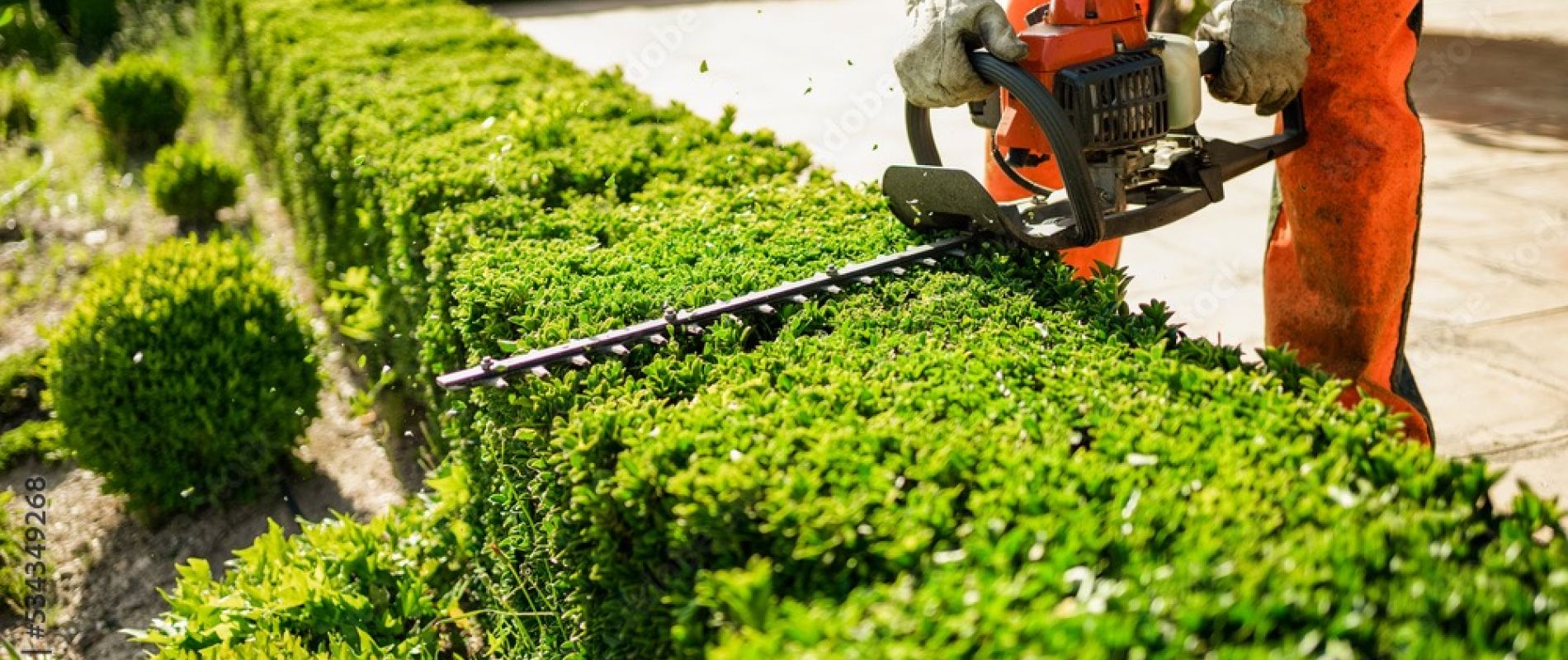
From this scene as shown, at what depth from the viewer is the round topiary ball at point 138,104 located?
24.7 ft

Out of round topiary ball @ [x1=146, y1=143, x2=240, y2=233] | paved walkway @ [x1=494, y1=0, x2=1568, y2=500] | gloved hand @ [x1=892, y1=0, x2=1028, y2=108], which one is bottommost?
paved walkway @ [x1=494, y1=0, x2=1568, y2=500]

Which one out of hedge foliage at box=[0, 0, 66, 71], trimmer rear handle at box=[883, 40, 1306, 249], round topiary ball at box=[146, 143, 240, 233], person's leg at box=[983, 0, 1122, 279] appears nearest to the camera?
trimmer rear handle at box=[883, 40, 1306, 249]

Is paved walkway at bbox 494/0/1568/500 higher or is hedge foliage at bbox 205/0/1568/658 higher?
hedge foliage at bbox 205/0/1568/658

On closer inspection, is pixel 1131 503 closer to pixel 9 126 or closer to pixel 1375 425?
pixel 1375 425

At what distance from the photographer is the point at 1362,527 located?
146cm

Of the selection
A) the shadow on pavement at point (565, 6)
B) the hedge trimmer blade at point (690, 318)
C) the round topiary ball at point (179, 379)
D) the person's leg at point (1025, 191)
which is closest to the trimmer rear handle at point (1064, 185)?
the hedge trimmer blade at point (690, 318)

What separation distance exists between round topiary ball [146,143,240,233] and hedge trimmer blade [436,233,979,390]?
15.7 feet

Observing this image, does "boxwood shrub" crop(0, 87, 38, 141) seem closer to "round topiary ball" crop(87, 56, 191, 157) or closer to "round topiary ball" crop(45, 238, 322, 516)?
→ "round topiary ball" crop(87, 56, 191, 157)

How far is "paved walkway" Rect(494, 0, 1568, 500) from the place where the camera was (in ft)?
12.7

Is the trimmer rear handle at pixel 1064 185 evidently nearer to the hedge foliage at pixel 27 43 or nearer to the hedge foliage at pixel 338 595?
the hedge foliage at pixel 338 595

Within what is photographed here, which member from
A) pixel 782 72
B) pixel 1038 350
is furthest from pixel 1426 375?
pixel 782 72

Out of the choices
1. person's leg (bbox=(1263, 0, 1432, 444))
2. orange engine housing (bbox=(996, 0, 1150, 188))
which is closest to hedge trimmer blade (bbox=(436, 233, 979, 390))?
orange engine housing (bbox=(996, 0, 1150, 188))

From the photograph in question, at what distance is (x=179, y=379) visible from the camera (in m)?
3.87

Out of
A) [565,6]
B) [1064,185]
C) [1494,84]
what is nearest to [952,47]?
[1064,185]
